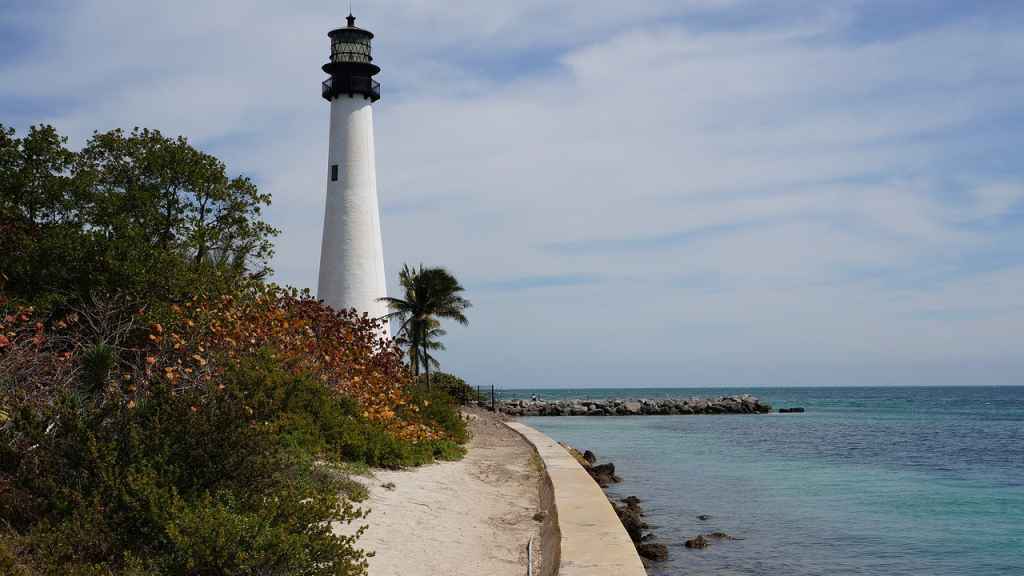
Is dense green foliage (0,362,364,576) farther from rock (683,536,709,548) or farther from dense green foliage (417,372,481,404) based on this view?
dense green foliage (417,372,481,404)

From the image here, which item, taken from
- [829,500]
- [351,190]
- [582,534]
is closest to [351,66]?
[351,190]

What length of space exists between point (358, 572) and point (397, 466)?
7.21m

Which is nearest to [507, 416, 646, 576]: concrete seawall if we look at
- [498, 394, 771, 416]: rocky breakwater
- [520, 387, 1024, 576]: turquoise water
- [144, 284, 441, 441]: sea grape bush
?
[520, 387, 1024, 576]: turquoise water

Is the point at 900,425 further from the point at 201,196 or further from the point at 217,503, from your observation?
the point at 217,503

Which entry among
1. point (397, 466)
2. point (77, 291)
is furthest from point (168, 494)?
point (77, 291)

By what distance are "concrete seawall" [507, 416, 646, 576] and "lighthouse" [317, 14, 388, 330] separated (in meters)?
14.9

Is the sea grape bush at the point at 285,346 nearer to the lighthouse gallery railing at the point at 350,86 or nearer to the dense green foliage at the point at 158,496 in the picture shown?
the dense green foliage at the point at 158,496

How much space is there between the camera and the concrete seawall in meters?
7.06

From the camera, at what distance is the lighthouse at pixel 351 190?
2633 centimetres

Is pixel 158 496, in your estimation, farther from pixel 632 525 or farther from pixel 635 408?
pixel 635 408

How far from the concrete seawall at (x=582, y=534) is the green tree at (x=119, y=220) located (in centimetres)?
759

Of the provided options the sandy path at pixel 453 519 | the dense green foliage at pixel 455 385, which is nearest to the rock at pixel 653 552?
the sandy path at pixel 453 519

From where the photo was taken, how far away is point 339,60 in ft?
89.8

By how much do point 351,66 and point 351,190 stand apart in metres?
4.27
